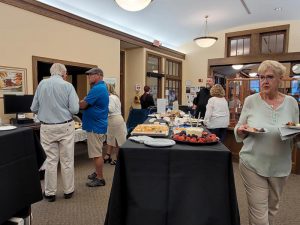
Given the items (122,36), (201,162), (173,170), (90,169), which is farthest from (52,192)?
(122,36)

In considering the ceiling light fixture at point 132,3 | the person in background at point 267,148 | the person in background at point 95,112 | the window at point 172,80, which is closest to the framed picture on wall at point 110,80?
the person in background at point 95,112

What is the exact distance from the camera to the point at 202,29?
6750mm

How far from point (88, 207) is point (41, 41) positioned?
8.72 feet

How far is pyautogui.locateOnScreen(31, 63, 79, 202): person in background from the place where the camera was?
2344mm

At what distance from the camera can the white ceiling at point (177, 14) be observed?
4379 mm

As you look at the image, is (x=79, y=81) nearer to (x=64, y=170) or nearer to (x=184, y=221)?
(x=64, y=170)

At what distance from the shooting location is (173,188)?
144cm

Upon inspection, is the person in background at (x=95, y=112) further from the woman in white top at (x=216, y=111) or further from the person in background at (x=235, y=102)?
the person in background at (x=235, y=102)

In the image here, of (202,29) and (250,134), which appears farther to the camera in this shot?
(202,29)

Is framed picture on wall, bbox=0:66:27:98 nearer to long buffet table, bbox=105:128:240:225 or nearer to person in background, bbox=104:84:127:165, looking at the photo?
person in background, bbox=104:84:127:165

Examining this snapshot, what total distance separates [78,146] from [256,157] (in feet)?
13.9

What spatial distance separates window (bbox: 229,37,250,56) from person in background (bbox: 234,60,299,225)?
19.9 ft

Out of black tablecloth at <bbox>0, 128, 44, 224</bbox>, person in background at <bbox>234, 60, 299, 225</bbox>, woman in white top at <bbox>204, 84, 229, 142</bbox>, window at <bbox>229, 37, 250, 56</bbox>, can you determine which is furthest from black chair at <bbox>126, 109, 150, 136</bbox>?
window at <bbox>229, 37, 250, 56</bbox>

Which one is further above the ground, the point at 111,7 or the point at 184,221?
the point at 111,7
